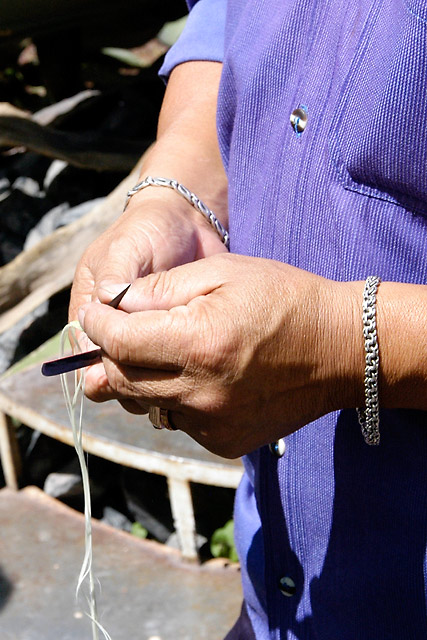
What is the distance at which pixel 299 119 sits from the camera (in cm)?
86

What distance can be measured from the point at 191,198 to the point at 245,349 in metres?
0.39

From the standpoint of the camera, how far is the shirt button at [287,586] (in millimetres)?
973

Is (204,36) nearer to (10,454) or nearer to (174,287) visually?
(174,287)

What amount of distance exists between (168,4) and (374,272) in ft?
11.0

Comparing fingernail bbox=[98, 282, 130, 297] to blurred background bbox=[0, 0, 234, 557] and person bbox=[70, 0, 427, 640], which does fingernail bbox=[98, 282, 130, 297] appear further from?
blurred background bbox=[0, 0, 234, 557]

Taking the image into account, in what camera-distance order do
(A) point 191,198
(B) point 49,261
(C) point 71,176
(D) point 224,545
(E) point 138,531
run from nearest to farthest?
(A) point 191,198
(D) point 224,545
(E) point 138,531
(B) point 49,261
(C) point 71,176

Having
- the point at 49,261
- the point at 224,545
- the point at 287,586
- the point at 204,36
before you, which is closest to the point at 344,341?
the point at 287,586

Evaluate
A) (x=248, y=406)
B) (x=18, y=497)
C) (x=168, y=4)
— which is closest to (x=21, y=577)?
(x=18, y=497)

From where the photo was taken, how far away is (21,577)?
2.27 m

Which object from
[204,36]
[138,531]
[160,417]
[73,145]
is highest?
[204,36]

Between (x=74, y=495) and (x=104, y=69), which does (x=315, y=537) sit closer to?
(x=74, y=495)

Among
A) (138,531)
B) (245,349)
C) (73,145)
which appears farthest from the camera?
(73,145)

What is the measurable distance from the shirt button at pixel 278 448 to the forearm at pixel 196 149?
1.05 ft

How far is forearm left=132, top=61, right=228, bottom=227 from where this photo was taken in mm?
1107
